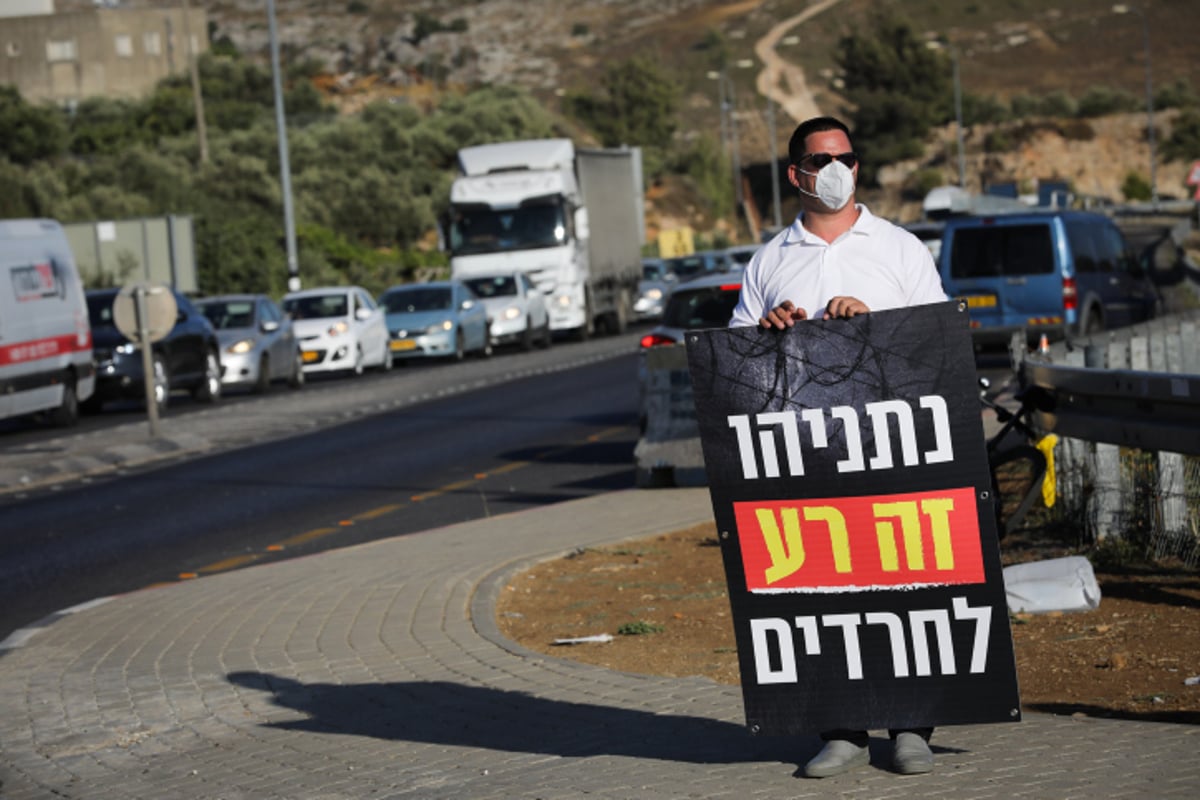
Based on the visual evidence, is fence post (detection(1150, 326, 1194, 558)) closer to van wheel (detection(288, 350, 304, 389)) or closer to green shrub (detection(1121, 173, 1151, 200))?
van wheel (detection(288, 350, 304, 389))

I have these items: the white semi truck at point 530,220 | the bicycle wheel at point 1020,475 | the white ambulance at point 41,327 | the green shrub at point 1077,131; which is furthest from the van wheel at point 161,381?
the green shrub at point 1077,131

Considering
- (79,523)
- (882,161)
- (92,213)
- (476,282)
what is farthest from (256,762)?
(882,161)

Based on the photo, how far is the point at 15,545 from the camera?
15.2m

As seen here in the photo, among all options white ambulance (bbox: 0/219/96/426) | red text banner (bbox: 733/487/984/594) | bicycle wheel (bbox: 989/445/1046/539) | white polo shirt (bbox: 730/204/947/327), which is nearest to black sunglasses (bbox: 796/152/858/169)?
white polo shirt (bbox: 730/204/947/327)

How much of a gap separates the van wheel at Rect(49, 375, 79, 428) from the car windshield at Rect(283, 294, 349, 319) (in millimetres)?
9436

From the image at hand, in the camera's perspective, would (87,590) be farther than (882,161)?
No

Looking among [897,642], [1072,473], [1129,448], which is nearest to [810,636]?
[897,642]

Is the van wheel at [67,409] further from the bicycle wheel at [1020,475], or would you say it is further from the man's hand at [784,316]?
the man's hand at [784,316]

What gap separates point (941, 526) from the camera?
5918mm

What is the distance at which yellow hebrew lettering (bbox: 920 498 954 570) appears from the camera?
5.91 meters

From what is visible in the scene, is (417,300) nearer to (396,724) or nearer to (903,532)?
(396,724)

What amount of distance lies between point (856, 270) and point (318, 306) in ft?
105

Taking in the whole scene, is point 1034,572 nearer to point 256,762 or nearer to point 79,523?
point 256,762

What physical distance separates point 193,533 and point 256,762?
8.46 meters
